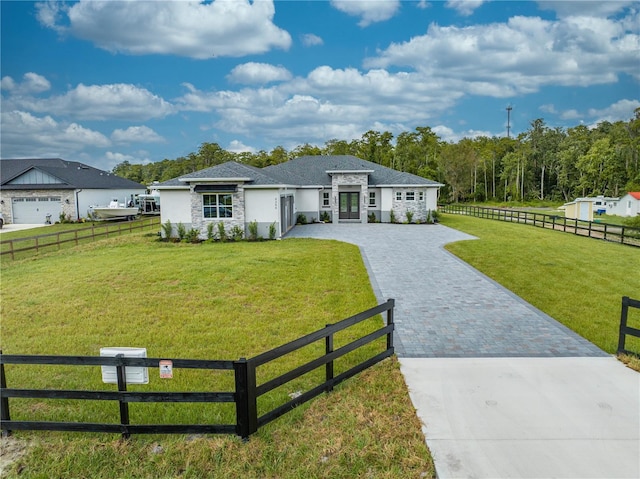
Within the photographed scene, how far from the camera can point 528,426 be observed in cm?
480

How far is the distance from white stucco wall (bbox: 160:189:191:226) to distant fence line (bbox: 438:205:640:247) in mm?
20724

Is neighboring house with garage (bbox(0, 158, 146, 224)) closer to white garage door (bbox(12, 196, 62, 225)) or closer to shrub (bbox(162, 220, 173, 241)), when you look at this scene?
white garage door (bbox(12, 196, 62, 225))

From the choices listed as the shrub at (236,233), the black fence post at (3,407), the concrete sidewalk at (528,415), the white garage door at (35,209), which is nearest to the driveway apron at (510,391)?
the concrete sidewalk at (528,415)

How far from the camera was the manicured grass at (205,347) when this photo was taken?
432 centimetres

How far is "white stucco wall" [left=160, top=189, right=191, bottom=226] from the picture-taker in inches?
885

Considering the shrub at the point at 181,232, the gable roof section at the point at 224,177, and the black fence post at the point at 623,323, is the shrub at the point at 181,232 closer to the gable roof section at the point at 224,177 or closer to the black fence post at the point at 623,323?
the gable roof section at the point at 224,177

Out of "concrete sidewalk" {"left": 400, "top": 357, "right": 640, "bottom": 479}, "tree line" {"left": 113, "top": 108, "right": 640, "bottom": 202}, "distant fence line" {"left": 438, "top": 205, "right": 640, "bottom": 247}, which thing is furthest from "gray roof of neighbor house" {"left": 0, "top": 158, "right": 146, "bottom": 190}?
"concrete sidewalk" {"left": 400, "top": 357, "right": 640, "bottom": 479}

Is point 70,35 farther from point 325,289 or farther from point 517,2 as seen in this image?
point 517,2

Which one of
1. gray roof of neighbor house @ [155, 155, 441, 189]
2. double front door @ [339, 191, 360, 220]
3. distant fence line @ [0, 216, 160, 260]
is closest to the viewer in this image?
distant fence line @ [0, 216, 160, 260]

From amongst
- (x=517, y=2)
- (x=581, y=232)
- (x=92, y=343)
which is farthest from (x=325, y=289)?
(x=581, y=232)

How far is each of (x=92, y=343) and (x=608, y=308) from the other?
1093 centimetres

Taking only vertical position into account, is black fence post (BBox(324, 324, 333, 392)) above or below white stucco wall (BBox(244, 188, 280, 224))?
below

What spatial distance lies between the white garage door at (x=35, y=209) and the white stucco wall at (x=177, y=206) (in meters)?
18.2

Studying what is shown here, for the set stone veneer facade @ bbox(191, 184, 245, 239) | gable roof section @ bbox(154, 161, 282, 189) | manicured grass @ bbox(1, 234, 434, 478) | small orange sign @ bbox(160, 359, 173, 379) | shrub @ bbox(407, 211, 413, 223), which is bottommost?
manicured grass @ bbox(1, 234, 434, 478)
